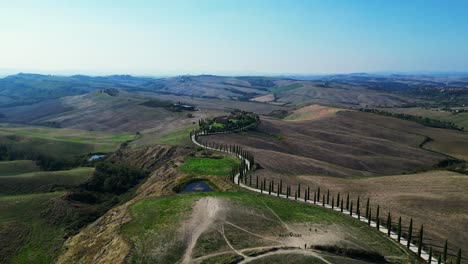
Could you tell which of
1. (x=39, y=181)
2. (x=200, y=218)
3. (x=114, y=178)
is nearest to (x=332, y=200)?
(x=200, y=218)

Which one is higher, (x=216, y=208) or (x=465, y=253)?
(x=216, y=208)

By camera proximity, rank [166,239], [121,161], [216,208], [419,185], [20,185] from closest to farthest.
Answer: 1. [166,239]
2. [216,208]
3. [419,185]
4. [20,185]
5. [121,161]

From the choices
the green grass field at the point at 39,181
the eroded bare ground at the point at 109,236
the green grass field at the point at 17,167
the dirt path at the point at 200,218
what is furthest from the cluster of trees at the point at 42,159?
the dirt path at the point at 200,218

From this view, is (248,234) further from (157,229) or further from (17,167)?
(17,167)

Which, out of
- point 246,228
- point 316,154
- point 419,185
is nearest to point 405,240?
point 246,228

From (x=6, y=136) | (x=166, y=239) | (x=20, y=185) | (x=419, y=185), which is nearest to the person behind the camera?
(x=166, y=239)

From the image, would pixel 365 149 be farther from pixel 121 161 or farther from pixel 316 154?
pixel 121 161

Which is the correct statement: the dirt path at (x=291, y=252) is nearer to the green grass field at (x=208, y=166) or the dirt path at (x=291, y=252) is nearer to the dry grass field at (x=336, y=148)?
the green grass field at (x=208, y=166)
